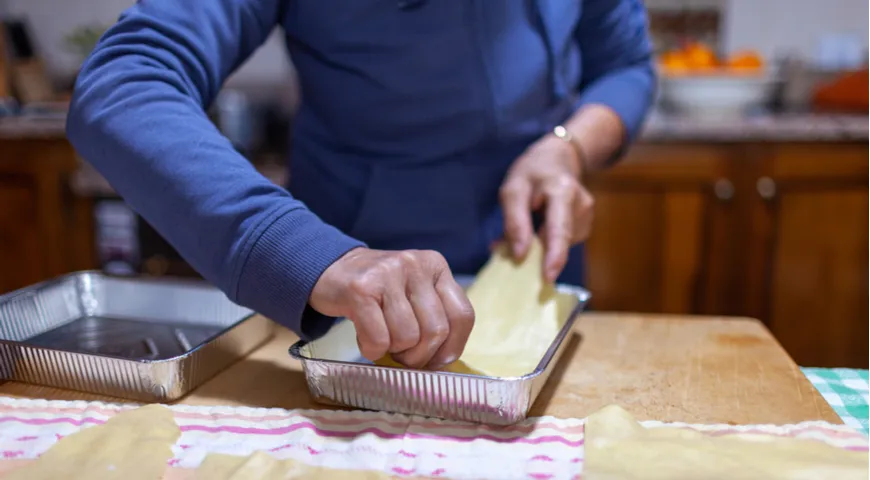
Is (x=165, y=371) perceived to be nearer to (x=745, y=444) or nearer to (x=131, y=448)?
(x=131, y=448)

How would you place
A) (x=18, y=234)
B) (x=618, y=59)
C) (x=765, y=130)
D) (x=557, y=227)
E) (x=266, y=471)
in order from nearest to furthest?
1. (x=266, y=471)
2. (x=557, y=227)
3. (x=618, y=59)
4. (x=765, y=130)
5. (x=18, y=234)

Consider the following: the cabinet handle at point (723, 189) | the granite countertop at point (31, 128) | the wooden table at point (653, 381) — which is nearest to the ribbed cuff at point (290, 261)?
the wooden table at point (653, 381)

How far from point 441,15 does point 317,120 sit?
207mm

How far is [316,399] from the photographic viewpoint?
651mm

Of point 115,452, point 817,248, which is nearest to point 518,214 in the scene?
point 115,452

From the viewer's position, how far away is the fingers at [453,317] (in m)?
0.57

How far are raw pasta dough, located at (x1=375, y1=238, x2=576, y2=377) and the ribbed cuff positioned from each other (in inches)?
6.4

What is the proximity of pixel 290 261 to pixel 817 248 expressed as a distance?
1499mm

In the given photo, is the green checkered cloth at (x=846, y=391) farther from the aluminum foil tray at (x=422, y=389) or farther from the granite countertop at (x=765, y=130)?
the granite countertop at (x=765, y=130)

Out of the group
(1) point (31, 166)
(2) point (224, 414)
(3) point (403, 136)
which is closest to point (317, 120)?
(3) point (403, 136)

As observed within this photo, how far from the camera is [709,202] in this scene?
1.73 meters

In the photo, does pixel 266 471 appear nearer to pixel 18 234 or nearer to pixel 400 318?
pixel 400 318

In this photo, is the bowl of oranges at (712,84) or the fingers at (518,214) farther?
the bowl of oranges at (712,84)

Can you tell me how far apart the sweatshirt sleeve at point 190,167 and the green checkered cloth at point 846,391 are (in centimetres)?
45
